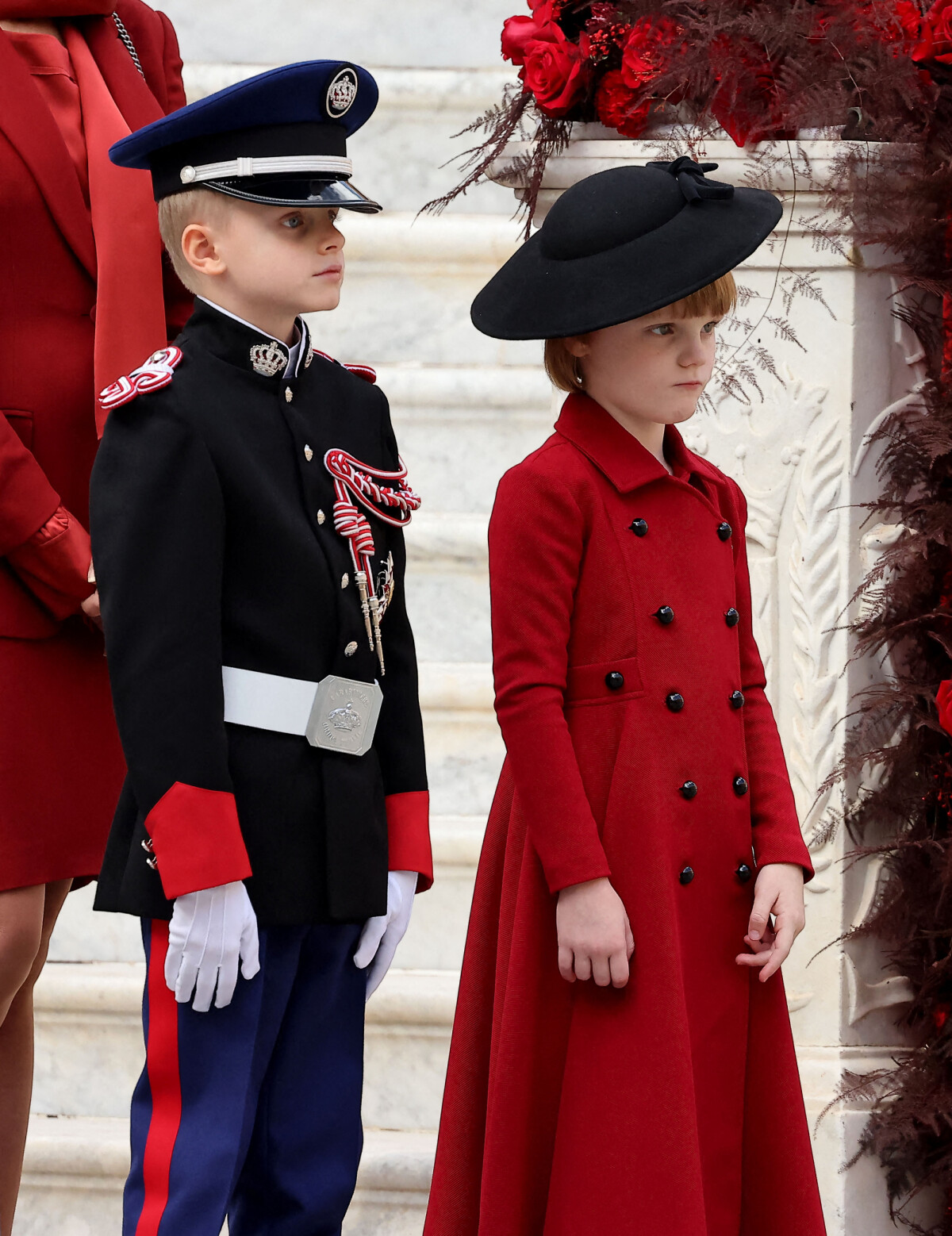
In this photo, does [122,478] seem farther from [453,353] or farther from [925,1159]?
[453,353]

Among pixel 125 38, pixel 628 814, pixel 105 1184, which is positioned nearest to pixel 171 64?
pixel 125 38

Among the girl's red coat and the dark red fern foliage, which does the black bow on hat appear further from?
the dark red fern foliage

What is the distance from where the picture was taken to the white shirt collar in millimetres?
1522

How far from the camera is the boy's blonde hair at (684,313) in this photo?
1.54 m

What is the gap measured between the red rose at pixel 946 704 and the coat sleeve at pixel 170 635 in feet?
2.97

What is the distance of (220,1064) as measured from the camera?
4.80ft

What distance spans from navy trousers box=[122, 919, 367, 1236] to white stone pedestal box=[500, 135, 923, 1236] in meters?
0.71

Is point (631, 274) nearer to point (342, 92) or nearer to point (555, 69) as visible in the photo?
point (342, 92)

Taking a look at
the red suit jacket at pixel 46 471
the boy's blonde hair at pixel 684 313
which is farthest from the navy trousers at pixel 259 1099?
the boy's blonde hair at pixel 684 313

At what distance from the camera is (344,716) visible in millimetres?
1528

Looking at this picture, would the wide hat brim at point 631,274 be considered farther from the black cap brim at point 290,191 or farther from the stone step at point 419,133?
the stone step at point 419,133

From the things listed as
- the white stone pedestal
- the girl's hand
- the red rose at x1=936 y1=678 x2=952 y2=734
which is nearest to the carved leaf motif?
the white stone pedestal

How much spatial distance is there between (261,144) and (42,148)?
1.35 feet

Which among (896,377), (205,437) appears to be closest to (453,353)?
(896,377)
